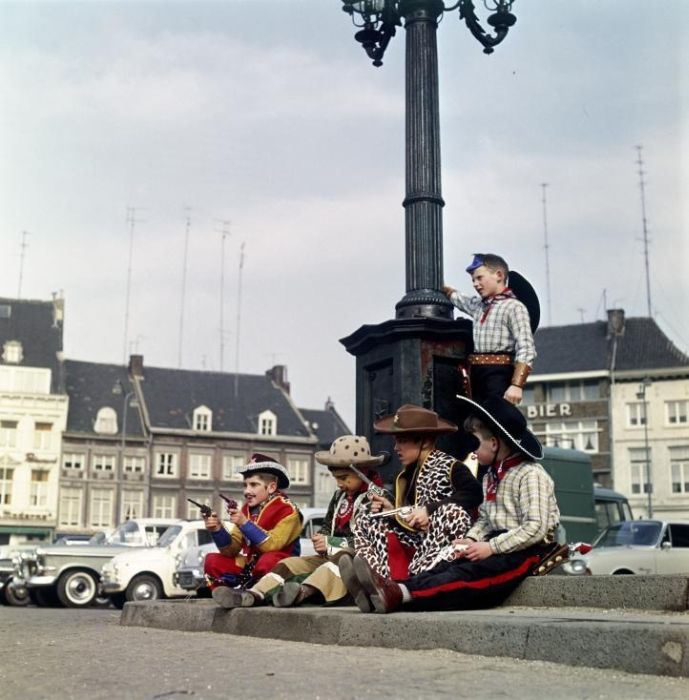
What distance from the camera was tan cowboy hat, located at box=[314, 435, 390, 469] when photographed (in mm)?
7754

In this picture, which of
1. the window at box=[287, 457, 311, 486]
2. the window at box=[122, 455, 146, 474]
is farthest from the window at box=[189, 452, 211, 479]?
the window at box=[287, 457, 311, 486]

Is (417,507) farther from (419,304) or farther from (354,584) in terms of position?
(419,304)

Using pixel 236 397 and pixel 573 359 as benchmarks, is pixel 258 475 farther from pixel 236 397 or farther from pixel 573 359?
pixel 236 397

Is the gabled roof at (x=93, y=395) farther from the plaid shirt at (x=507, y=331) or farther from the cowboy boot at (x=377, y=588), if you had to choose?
the cowboy boot at (x=377, y=588)

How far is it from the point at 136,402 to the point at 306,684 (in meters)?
59.4

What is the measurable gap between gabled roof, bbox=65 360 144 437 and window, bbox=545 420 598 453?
23.0 metres

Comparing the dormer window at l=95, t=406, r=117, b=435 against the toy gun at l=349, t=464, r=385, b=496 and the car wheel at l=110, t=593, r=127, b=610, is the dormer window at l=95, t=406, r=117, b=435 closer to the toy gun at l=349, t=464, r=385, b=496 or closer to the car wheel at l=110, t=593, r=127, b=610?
the car wheel at l=110, t=593, r=127, b=610

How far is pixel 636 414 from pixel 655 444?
1868mm

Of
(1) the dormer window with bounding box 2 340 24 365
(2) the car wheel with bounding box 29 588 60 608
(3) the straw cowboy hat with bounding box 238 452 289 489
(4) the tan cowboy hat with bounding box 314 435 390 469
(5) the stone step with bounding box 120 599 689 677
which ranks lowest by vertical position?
(2) the car wheel with bounding box 29 588 60 608

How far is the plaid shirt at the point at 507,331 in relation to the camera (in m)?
7.80

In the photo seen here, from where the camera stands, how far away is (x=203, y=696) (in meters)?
4.13

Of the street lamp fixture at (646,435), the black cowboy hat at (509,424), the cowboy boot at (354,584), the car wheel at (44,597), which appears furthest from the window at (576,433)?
the cowboy boot at (354,584)

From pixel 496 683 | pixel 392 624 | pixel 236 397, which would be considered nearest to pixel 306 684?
pixel 496 683

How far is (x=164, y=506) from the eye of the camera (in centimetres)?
6103
